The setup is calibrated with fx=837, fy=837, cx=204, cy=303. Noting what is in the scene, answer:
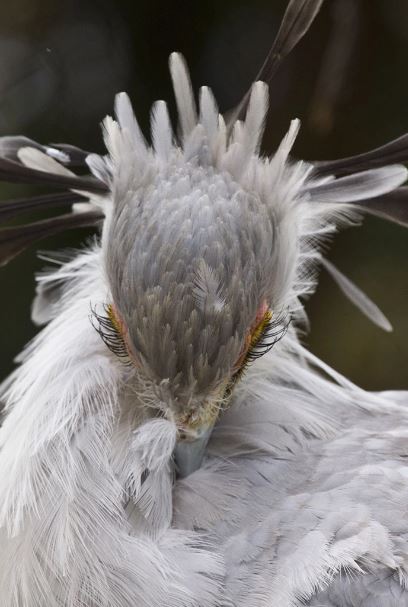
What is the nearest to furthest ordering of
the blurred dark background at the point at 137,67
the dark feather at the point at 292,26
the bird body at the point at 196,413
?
the bird body at the point at 196,413 < the dark feather at the point at 292,26 < the blurred dark background at the point at 137,67

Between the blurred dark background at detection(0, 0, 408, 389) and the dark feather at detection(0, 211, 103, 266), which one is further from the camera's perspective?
the blurred dark background at detection(0, 0, 408, 389)

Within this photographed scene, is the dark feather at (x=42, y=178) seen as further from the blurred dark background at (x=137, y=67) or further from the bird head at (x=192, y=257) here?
the blurred dark background at (x=137, y=67)

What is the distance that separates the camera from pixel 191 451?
41.2 inches

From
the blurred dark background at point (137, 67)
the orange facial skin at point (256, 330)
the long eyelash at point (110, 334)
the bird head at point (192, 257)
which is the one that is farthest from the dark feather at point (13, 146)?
the blurred dark background at point (137, 67)

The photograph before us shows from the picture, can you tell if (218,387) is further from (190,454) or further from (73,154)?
(73,154)

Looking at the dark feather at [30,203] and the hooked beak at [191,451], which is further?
the dark feather at [30,203]

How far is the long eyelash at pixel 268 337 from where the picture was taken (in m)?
1.04

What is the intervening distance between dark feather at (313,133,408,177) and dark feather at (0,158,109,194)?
0.30 metres

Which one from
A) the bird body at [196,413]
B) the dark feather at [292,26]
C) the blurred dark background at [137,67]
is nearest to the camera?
the bird body at [196,413]

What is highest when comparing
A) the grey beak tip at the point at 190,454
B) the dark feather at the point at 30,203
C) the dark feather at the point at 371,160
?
the dark feather at the point at 30,203

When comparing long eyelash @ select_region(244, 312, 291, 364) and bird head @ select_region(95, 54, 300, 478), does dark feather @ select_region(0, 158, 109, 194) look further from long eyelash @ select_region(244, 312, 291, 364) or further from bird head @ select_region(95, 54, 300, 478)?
long eyelash @ select_region(244, 312, 291, 364)

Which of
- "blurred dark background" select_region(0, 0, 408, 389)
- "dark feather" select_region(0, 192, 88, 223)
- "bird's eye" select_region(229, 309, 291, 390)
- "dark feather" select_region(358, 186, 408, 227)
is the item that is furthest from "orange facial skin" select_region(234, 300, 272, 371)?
"blurred dark background" select_region(0, 0, 408, 389)

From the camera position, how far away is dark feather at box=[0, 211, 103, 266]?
119 cm

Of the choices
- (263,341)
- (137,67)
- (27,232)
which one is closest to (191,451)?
(263,341)
